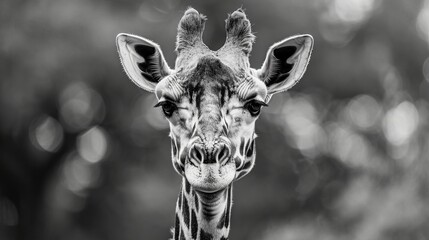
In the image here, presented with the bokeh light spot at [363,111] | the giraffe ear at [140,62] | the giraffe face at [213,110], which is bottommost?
the giraffe face at [213,110]

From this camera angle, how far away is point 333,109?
2794cm

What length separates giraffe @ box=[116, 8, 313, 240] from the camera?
6133 millimetres

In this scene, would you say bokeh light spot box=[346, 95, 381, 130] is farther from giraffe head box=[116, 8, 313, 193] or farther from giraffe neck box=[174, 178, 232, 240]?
giraffe neck box=[174, 178, 232, 240]

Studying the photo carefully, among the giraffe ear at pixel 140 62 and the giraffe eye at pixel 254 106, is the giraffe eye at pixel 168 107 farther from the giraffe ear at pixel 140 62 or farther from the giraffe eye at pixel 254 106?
the giraffe ear at pixel 140 62

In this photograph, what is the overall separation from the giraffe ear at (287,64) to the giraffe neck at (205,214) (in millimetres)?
1391

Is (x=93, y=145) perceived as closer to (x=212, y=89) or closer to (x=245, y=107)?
(x=245, y=107)

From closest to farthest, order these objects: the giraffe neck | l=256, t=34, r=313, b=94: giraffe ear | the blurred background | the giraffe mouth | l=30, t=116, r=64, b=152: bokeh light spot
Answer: the giraffe mouth < the giraffe neck < l=256, t=34, r=313, b=94: giraffe ear < the blurred background < l=30, t=116, r=64, b=152: bokeh light spot

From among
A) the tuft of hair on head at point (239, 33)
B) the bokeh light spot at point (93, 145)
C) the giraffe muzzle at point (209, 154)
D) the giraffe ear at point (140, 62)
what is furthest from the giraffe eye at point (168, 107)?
the bokeh light spot at point (93, 145)

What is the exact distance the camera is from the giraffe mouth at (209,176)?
5988 millimetres

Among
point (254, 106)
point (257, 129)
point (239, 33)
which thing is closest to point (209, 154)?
point (254, 106)

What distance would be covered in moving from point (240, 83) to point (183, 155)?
90 centimetres

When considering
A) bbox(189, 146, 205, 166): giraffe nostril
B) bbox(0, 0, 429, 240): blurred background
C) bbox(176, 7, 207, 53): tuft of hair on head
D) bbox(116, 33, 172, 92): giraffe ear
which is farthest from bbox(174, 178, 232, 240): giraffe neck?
bbox(0, 0, 429, 240): blurred background

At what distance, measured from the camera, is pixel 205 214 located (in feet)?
22.0

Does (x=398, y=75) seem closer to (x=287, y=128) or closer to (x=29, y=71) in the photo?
(x=287, y=128)
